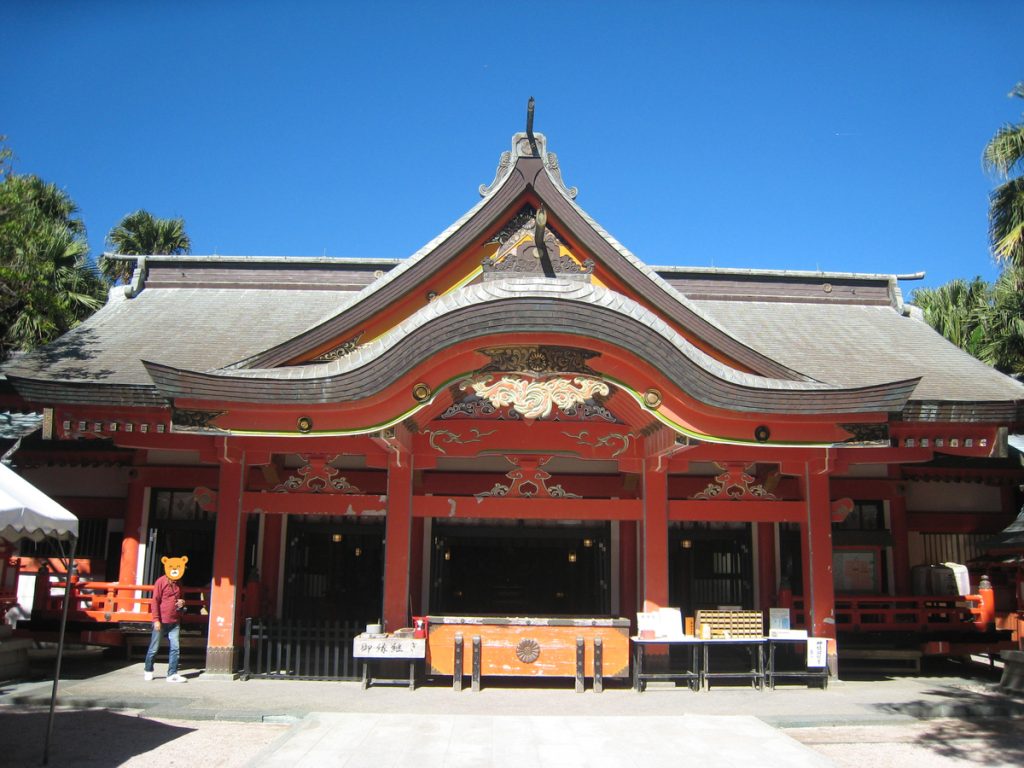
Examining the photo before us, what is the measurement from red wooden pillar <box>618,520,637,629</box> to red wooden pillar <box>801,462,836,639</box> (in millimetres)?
2698

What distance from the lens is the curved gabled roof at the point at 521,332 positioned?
9.84 meters

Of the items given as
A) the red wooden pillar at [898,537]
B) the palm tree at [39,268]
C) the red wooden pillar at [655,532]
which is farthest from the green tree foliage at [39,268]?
the red wooden pillar at [898,537]

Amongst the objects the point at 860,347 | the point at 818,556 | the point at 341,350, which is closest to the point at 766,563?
the point at 818,556

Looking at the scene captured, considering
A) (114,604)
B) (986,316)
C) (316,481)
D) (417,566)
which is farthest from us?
(986,316)

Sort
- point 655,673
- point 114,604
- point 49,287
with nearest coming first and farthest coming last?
point 655,673
point 114,604
point 49,287

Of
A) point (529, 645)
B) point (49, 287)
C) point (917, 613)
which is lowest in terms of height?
point (529, 645)

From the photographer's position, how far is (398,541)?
458 inches

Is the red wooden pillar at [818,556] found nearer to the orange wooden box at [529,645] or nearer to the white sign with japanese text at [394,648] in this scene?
the orange wooden box at [529,645]

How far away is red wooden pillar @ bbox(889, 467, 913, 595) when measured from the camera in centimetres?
1418

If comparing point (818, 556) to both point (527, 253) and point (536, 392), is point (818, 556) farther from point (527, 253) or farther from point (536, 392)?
point (527, 253)

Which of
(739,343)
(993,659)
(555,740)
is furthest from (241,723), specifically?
(993,659)

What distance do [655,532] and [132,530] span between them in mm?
8499

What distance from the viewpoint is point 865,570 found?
46.8 feet

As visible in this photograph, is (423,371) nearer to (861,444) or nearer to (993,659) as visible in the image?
(861,444)
